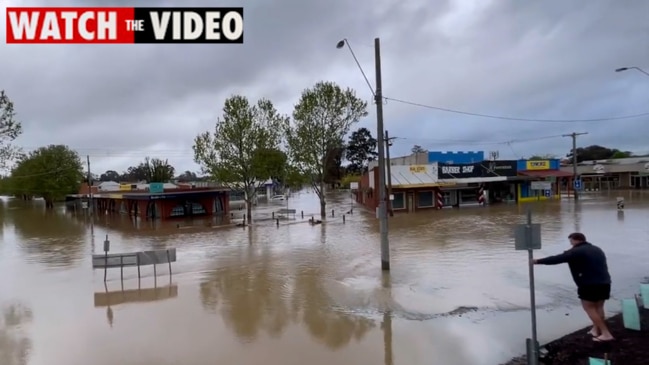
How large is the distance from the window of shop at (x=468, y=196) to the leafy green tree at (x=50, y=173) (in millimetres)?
63906

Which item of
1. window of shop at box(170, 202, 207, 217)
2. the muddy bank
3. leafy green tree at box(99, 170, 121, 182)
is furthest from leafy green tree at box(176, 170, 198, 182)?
the muddy bank

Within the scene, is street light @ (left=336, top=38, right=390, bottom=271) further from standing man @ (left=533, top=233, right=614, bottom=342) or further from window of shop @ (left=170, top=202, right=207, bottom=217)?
window of shop @ (left=170, top=202, right=207, bottom=217)

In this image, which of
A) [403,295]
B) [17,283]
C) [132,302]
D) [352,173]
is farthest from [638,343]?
[352,173]

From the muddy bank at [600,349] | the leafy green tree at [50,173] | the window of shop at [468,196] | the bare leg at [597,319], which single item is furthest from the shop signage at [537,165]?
the leafy green tree at [50,173]

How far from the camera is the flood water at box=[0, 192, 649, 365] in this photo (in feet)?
25.7

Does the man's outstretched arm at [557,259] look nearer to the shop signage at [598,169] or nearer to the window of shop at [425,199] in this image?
the window of shop at [425,199]

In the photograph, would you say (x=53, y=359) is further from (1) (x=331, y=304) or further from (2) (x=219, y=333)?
(1) (x=331, y=304)

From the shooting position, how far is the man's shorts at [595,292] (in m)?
6.80

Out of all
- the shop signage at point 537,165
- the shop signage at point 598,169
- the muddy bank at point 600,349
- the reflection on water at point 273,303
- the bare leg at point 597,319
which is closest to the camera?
the muddy bank at point 600,349

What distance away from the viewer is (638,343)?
6.72 meters

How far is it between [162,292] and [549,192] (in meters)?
52.1

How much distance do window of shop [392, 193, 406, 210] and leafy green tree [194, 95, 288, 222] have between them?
12.5 metres

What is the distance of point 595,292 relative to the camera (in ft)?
22.4

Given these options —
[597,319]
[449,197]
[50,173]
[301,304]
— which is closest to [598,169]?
[449,197]
